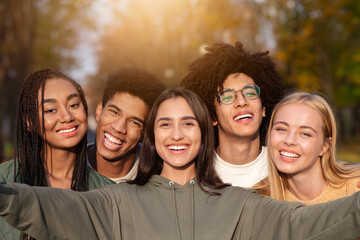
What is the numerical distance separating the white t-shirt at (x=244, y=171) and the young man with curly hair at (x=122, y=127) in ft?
3.39

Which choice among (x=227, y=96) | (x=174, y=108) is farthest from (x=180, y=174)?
(x=227, y=96)

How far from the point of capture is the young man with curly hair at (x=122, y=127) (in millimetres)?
5395

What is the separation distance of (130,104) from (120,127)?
35 cm

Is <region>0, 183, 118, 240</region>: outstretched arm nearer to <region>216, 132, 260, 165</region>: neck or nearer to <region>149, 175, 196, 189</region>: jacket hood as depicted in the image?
<region>149, 175, 196, 189</region>: jacket hood

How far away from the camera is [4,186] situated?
2934 millimetres

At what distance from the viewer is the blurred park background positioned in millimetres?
15008

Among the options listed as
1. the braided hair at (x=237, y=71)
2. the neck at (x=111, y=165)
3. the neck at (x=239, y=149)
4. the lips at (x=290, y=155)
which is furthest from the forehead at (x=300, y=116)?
the neck at (x=111, y=165)

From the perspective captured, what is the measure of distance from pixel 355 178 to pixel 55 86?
317 centimetres

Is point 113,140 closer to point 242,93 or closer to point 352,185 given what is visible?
point 242,93

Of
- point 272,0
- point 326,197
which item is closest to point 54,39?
point 272,0

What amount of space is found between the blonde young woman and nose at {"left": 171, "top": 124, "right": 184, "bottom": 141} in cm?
107

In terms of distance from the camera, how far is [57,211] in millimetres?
3293

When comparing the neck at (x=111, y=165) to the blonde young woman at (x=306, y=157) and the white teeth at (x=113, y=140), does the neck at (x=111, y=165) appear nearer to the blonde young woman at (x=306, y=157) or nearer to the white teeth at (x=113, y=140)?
the white teeth at (x=113, y=140)

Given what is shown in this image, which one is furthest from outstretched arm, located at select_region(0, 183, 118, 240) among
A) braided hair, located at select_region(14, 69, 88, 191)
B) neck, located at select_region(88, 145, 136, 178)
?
neck, located at select_region(88, 145, 136, 178)
